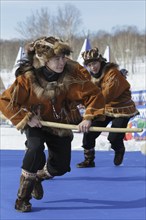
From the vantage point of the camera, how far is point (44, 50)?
11.7ft

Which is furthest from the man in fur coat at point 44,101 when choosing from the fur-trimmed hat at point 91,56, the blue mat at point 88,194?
the fur-trimmed hat at point 91,56

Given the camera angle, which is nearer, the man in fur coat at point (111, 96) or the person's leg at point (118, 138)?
the man in fur coat at point (111, 96)

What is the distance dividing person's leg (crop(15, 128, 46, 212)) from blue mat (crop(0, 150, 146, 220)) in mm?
92

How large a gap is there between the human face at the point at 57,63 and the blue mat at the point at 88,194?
1085 millimetres

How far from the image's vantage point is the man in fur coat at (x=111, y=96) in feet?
17.4

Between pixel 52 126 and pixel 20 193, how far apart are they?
595mm

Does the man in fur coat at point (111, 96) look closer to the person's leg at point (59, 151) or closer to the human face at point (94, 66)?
the human face at point (94, 66)

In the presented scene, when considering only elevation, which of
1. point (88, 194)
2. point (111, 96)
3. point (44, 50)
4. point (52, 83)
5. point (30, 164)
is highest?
point (44, 50)

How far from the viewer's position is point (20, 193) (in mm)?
3662

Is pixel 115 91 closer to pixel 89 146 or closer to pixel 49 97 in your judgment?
pixel 89 146

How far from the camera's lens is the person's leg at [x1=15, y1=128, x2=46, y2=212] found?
3.58 meters

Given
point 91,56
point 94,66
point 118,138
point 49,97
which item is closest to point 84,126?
point 49,97

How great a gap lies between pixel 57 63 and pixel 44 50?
135 millimetres

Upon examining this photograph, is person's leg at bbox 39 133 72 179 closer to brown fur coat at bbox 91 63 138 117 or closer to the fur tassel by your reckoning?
the fur tassel
